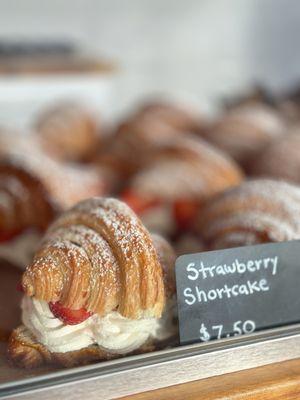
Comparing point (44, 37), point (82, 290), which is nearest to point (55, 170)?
point (82, 290)

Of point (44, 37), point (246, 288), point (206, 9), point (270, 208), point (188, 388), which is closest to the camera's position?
point (188, 388)

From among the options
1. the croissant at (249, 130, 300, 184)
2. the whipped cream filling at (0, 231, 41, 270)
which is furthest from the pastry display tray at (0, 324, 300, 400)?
the croissant at (249, 130, 300, 184)

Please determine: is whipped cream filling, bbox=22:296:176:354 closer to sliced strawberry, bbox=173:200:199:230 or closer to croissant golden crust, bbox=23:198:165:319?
croissant golden crust, bbox=23:198:165:319

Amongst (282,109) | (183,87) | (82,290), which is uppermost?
(82,290)

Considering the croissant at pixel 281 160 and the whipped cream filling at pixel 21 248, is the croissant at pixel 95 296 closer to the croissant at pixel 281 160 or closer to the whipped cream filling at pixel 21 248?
the whipped cream filling at pixel 21 248

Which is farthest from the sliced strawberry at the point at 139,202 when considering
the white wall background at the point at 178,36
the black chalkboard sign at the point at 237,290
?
the white wall background at the point at 178,36

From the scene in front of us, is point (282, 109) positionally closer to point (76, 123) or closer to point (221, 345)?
point (76, 123)

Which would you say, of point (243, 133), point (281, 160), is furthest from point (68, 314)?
point (243, 133)
